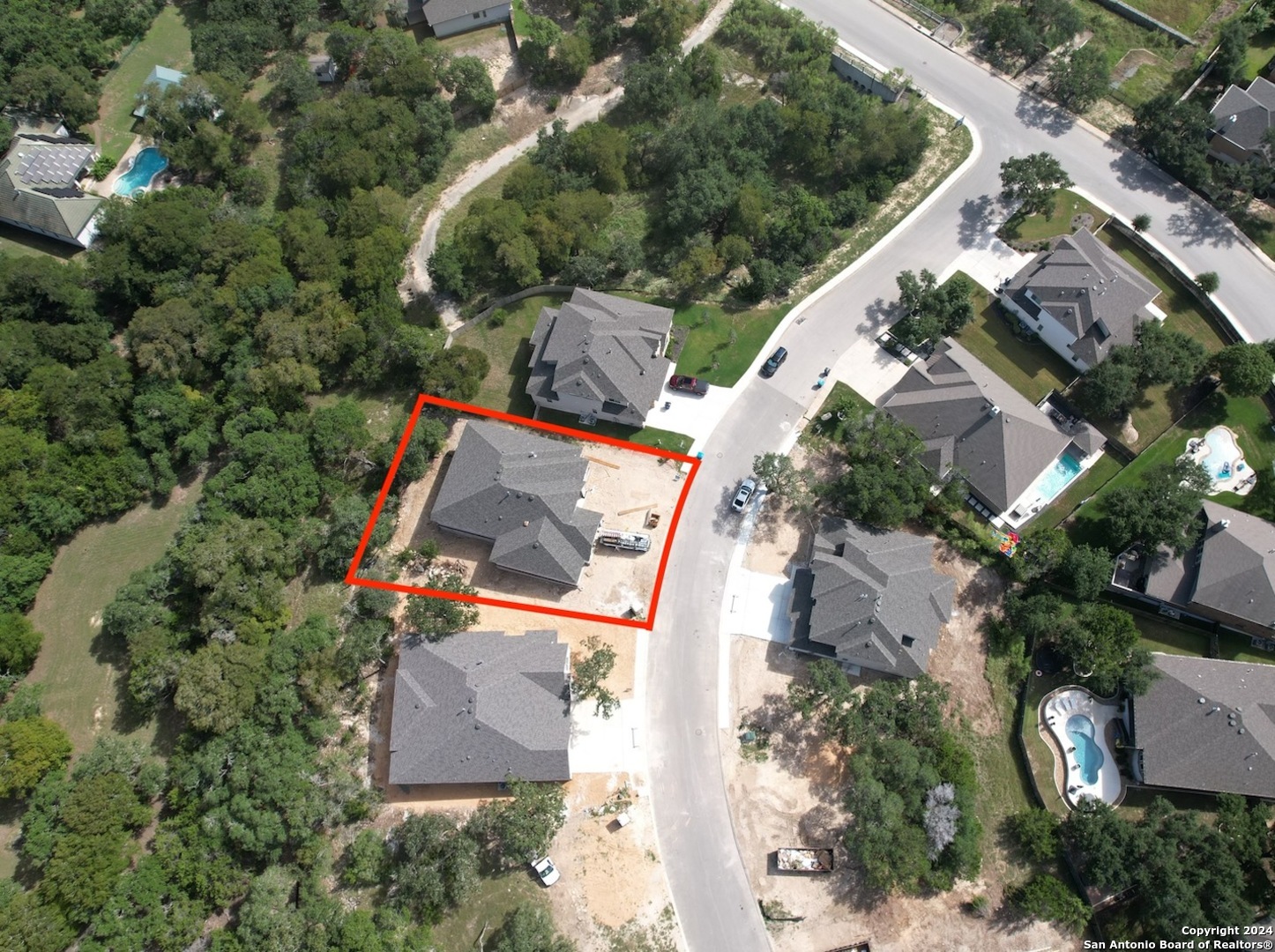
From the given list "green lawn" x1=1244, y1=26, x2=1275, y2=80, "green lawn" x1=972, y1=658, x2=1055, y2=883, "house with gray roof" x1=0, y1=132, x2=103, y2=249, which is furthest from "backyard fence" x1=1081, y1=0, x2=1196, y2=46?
"house with gray roof" x1=0, y1=132, x2=103, y2=249

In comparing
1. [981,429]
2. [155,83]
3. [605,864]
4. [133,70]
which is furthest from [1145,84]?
[133,70]

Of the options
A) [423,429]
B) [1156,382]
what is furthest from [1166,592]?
[423,429]

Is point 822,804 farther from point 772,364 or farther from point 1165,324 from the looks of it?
point 1165,324

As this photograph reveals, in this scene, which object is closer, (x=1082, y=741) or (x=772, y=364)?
(x=1082, y=741)

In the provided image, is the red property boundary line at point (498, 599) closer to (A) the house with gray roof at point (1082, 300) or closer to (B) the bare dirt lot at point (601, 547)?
(B) the bare dirt lot at point (601, 547)

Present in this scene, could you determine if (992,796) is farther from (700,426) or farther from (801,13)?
(801,13)

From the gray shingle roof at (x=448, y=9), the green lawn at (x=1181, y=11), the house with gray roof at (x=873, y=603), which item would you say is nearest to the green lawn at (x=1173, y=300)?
the green lawn at (x=1181, y=11)

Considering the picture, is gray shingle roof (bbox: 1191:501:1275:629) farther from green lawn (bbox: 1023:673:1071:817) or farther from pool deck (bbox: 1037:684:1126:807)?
green lawn (bbox: 1023:673:1071:817)
